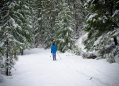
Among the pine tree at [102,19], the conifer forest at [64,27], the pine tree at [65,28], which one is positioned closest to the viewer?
the conifer forest at [64,27]

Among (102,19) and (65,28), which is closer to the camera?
(102,19)

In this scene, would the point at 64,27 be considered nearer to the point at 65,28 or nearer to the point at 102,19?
the point at 65,28

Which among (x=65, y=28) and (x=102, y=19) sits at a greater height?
(x=65, y=28)

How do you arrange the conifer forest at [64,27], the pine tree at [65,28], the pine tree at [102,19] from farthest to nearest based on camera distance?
the pine tree at [65,28], the pine tree at [102,19], the conifer forest at [64,27]

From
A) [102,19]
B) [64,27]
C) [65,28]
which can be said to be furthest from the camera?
[64,27]

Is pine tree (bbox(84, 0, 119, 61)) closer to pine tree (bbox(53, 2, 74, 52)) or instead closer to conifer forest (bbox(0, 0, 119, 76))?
conifer forest (bbox(0, 0, 119, 76))

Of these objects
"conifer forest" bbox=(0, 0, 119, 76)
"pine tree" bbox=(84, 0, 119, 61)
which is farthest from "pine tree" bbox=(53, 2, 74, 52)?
"pine tree" bbox=(84, 0, 119, 61)

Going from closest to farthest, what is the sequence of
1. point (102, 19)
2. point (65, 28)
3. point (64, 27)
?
point (102, 19), point (65, 28), point (64, 27)

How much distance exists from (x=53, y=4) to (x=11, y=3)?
15.2 meters

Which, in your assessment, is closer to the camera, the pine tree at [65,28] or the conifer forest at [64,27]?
the conifer forest at [64,27]

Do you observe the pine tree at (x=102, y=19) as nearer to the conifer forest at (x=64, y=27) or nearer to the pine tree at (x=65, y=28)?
the conifer forest at (x=64, y=27)

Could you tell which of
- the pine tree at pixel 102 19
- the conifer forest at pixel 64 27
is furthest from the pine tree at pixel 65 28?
the pine tree at pixel 102 19

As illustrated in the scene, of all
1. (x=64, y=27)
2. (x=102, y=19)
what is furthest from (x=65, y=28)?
(x=102, y=19)

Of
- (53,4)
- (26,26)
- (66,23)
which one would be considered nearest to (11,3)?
(26,26)
